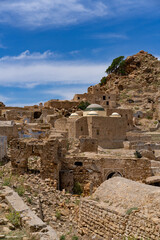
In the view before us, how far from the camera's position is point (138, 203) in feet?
18.0

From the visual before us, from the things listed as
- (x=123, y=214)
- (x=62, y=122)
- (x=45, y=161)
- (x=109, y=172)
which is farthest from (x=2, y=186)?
(x=62, y=122)

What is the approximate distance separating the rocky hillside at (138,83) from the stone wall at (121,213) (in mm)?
39202

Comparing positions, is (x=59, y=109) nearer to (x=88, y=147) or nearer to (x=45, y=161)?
(x=88, y=147)

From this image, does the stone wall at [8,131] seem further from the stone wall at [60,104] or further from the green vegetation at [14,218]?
the stone wall at [60,104]

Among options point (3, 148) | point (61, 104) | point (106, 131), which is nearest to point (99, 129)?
point (106, 131)

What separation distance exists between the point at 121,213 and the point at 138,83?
56.2 m

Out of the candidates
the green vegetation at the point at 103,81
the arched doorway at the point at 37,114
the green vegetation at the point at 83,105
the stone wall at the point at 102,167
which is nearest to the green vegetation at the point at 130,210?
the stone wall at the point at 102,167

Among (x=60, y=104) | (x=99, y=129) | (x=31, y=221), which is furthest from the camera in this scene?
(x=60, y=104)

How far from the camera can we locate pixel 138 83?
59.2m

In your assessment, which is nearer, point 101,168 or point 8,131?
point 101,168

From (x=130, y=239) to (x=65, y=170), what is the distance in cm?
534

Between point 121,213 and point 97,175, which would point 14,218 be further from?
point 97,175

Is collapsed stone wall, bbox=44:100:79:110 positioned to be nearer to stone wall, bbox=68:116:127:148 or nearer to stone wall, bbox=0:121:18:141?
stone wall, bbox=68:116:127:148

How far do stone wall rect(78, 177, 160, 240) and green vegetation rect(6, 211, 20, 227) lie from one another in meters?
1.88
